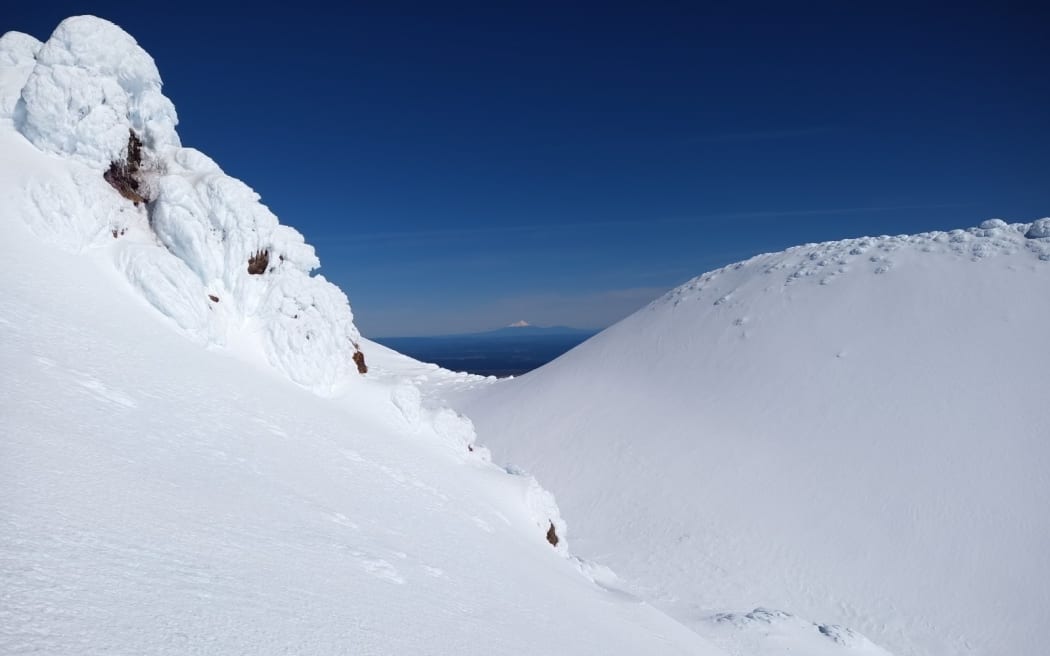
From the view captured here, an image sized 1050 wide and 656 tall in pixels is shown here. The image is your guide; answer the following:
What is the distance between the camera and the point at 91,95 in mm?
11039

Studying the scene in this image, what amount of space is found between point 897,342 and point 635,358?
15789mm

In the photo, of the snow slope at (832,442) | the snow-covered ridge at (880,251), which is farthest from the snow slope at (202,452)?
the snow-covered ridge at (880,251)

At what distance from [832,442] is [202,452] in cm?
2811

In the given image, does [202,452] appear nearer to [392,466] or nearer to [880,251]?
[392,466]

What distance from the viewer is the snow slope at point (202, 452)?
413cm

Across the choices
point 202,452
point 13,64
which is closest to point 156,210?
point 13,64

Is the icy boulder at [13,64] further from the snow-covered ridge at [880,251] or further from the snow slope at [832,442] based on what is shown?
the snow-covered ridge at [880,251]

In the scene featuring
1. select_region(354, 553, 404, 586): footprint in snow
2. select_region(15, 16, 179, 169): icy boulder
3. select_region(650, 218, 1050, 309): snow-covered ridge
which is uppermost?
select_region(650, 218, 1050, 309): snow-covered ridge

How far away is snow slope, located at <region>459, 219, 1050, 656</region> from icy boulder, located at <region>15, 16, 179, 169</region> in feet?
61.1

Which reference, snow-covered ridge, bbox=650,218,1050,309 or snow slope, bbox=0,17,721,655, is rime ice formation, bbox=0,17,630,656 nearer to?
snow slope, bbox=0,17,721,655

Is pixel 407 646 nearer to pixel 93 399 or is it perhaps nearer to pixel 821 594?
pixel 93 399

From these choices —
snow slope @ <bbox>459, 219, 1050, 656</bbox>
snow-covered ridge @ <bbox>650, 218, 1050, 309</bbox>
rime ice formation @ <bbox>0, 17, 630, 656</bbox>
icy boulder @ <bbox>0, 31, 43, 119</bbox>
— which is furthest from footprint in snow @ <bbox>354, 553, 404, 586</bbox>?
snow-covered ridge @ <bbox>650, 218, 1050, 309</bbox>

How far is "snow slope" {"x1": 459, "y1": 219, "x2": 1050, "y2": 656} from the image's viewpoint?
1916 centimetres

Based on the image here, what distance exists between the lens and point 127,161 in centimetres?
1166
